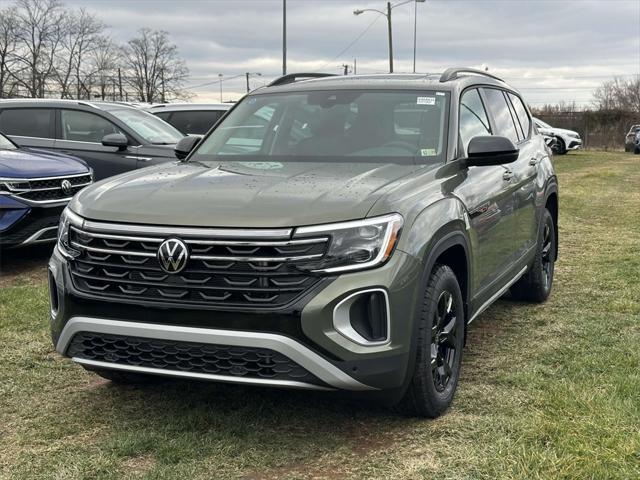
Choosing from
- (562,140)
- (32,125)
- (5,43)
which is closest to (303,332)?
(32,125)

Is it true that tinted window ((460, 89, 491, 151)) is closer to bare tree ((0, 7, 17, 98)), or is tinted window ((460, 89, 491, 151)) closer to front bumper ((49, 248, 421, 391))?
front bumper ((49, 248, 421, 391))

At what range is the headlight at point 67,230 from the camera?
134 inches

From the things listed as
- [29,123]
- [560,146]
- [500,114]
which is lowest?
[560,146]

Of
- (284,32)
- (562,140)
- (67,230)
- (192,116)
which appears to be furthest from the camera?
(284,32)

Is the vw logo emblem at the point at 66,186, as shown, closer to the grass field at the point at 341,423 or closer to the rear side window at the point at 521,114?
the grass field at the point at 341,423

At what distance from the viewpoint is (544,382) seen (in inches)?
159

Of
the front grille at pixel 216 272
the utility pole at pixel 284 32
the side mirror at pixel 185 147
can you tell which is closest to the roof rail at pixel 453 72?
the side mirror at pixel 185 147

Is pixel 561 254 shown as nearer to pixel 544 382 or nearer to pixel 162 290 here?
pixel 544 382

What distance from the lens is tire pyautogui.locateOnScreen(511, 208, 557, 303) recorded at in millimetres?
5730

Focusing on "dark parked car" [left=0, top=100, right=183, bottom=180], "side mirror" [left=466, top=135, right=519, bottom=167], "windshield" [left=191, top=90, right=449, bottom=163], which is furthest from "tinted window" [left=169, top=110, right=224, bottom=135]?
"side mirror" [left=466, top=135, right=519, bottom=167]

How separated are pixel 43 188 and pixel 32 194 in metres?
0.14

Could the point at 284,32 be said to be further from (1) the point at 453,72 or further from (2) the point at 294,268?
(2) the point at 294,268

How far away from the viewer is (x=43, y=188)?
7.13 m

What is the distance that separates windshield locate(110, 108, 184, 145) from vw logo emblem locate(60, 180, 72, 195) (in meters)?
1.96
